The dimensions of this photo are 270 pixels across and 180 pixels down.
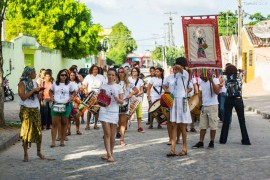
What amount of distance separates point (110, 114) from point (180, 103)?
151 centimetres

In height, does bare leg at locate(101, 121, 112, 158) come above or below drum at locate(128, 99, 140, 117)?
below

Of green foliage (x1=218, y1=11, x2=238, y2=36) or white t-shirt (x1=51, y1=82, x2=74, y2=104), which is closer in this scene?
white t-shirt (x1=51, y1=82, x2=74, y2=104)

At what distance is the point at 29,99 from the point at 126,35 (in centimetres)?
13194

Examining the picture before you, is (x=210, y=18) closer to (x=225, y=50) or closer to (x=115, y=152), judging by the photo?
(x=115, y=152)

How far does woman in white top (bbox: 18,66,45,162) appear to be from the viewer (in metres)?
9.55

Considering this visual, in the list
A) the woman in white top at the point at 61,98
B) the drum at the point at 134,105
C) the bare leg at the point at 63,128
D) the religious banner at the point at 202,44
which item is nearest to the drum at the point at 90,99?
the drum at the point at 134,105

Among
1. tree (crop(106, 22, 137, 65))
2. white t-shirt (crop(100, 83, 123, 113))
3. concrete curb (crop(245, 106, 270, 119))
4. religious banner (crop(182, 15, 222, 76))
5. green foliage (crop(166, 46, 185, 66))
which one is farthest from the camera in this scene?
tree (crop(106, 22, 137, 65))

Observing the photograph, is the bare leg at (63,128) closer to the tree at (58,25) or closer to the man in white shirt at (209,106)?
the man in white shirt at (209,106)

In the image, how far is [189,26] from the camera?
11102 mm

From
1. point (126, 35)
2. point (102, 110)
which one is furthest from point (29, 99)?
point (126, 35)

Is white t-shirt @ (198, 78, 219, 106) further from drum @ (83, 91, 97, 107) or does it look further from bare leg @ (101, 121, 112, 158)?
drum @ (83, 91, 97, 107)

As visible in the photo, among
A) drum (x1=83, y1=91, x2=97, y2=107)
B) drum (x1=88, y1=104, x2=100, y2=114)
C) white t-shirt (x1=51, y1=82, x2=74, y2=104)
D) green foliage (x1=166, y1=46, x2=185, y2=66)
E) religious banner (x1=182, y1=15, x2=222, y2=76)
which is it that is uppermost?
green foliage (x1=166, y1=46, x2=185, y2=66)

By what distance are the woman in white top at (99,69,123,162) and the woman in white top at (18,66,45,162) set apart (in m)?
1.24

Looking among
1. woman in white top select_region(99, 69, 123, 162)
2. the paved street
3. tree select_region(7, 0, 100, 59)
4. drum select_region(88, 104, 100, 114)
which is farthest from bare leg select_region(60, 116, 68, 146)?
tree select_region(7, 0, 100, 59)
